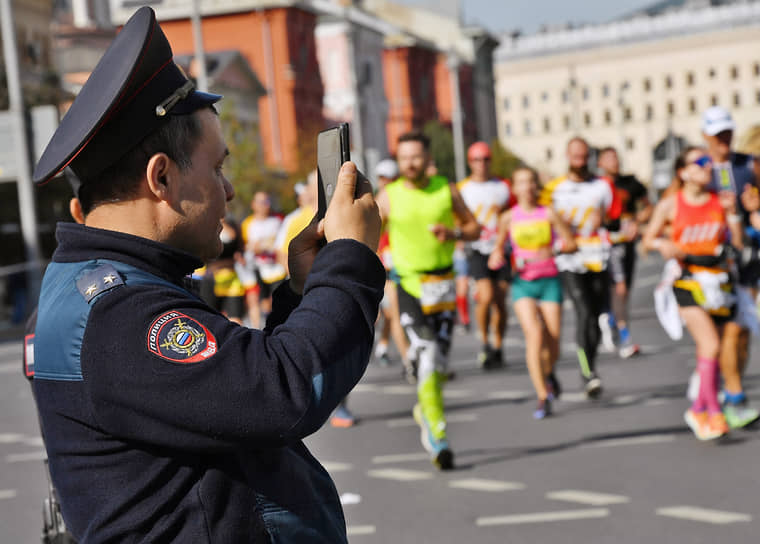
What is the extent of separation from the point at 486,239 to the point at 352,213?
41.2 feet

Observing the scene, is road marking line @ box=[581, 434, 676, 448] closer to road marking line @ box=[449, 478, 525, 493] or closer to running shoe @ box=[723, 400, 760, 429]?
running shoe @ box=[723, 400, 760, 429]

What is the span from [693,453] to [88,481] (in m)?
6.72

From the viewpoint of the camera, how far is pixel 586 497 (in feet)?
23.6

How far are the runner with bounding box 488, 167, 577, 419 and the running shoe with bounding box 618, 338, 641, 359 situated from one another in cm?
275

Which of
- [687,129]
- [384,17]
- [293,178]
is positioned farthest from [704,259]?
[687,129]

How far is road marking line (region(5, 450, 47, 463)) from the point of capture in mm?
9688

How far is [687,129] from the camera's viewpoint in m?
A: 139

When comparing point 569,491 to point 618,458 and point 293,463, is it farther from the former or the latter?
point 293,463

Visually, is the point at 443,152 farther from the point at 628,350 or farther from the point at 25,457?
the point at 25,457

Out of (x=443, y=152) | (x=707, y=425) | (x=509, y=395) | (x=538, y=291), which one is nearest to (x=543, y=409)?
(x=538, y=291)

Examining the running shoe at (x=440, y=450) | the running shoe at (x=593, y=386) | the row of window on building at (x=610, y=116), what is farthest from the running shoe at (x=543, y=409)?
the row of window on building at (x=610, y=116)

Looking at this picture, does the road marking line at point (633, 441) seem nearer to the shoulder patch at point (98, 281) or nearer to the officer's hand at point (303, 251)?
the officer's hand at point (303, 251)

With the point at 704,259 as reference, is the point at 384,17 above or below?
above

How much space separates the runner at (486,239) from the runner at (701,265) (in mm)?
4624
